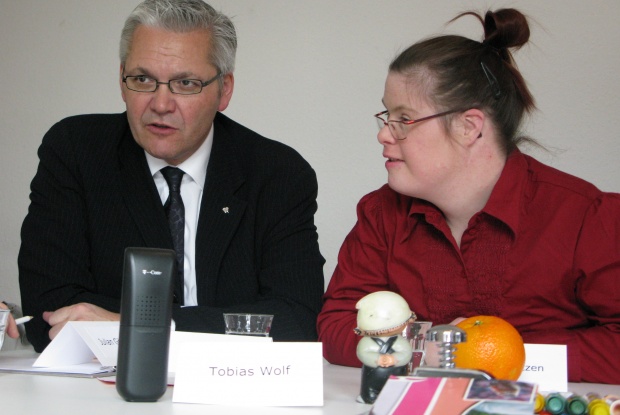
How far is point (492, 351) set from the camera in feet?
4.25

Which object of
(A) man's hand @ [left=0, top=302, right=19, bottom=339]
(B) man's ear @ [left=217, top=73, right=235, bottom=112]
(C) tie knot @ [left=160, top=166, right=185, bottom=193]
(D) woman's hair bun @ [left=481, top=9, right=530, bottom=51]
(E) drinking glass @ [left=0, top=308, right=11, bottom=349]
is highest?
Answer: (D) woman's hair bun @ [left=481, top=9, right=530, bottom=51]

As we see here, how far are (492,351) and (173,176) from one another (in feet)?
3.88

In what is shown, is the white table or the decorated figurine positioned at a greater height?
the decorated figurine

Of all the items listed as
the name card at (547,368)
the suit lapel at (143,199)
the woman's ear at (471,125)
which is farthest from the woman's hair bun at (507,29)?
the suit lapel at (143,199)

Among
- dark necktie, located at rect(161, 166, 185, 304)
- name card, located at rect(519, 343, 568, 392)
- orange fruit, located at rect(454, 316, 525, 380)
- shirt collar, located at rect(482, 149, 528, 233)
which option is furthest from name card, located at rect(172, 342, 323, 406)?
dark necktie, located at rect(161, 166, 185, 304)

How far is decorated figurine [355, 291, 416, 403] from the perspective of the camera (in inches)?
48.6

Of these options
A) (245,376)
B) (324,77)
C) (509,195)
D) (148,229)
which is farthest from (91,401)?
(324,77)

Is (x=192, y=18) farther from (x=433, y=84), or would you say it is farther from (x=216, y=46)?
(x=433, y=84)

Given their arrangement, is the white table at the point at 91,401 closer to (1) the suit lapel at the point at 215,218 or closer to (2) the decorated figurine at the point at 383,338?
(2) the decorated figurine at the point at 383,338

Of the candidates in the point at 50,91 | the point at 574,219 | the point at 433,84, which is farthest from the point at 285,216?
the point at 50,91

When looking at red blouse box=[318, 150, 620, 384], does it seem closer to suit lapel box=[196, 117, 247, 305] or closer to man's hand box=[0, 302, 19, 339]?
suit lapel box=[196, 117, 247, 305]

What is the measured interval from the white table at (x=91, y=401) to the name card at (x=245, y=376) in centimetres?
2

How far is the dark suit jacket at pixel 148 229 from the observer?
6.79ft

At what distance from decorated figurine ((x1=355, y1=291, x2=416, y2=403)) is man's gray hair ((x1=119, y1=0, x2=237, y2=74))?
3.78ft
